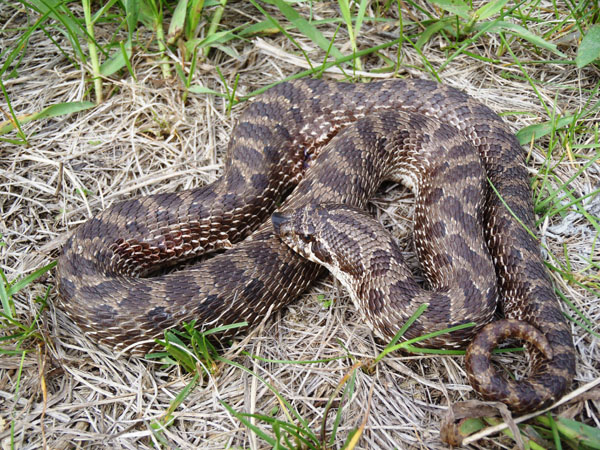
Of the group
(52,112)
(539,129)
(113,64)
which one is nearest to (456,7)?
(539,129)

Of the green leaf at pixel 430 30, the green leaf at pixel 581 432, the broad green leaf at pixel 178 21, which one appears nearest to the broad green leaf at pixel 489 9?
the green leaf at pixel 430 30

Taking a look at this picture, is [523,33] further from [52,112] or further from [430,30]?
[52,112]

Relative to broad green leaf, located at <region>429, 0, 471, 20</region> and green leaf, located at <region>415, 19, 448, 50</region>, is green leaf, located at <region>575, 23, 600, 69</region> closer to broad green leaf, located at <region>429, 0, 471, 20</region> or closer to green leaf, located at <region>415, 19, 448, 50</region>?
broad green leaf, located at <region>429, 0, 471, 20</region>

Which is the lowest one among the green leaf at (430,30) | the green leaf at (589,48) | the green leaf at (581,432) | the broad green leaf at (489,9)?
the green leaf at (581,432)

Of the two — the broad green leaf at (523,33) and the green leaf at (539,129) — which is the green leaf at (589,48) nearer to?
Answer: the broad green leaf at (523,33)

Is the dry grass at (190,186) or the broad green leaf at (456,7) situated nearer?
the dry grass at (190,186)

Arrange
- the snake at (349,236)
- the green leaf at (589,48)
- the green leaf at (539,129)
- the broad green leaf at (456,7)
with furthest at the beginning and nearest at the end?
the broad green leaf at (456,7), the green leaf at (539,129), the green leaf at (589,48), the snake at (349,236)

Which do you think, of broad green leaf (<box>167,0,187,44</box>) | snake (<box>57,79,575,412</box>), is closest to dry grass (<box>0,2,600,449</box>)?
snake (<box>57,79,575,412</box>)
